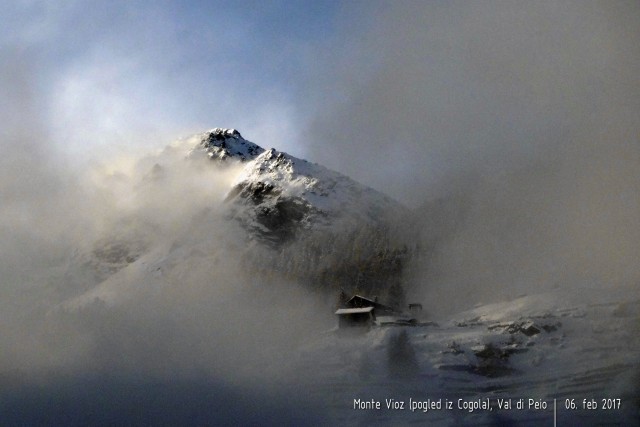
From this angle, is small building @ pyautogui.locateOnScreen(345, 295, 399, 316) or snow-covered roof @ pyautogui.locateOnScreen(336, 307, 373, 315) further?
small building @ pyautogui.locateOnScreen(345, 295, 399, 316)

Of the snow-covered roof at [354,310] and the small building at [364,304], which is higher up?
the small building at [364,304]

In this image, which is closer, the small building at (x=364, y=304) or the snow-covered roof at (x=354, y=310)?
the snow-covered roof at (x=354, y=310)

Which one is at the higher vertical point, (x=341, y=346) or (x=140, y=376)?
(x=341, y=346)

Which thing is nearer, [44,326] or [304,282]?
[44,326]


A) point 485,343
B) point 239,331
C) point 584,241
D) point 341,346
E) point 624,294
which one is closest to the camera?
point 485,343

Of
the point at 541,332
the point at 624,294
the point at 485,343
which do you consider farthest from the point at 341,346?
the point at 624,294

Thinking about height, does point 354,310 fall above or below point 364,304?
below

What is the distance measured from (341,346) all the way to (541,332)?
26.8 m

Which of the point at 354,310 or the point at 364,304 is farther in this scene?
the point at 364,304

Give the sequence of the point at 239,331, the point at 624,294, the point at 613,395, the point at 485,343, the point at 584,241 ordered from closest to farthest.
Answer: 1. the point at 613,395
2. the point at 485,343
3. the point at 624,294
4. the point at 239,331
5. the point at 584,241

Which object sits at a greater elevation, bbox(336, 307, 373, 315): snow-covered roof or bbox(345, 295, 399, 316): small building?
bbox(345, 295, 399, 316): small building

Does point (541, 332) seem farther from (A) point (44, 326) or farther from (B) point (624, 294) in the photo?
(A) point (44, 326)

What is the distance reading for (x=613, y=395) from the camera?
5981 centimetres

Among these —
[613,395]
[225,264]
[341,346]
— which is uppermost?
[225,264]
